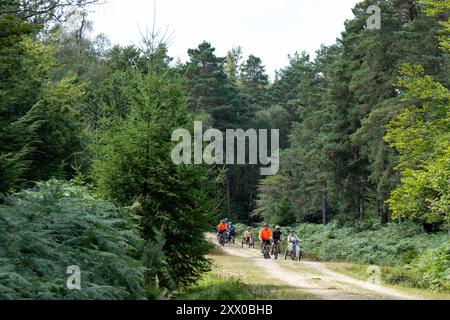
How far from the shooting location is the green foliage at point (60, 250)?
283 inches

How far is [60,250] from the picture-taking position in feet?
27.7

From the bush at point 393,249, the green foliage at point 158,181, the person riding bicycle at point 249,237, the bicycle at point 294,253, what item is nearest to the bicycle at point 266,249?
the bicycle at point 294,253

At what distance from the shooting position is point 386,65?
34.5 metres

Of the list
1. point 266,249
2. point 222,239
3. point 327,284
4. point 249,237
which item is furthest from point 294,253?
point 327,284

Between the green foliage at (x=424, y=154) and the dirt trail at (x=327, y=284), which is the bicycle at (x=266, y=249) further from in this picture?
the green foliage at (x=424, y=154)

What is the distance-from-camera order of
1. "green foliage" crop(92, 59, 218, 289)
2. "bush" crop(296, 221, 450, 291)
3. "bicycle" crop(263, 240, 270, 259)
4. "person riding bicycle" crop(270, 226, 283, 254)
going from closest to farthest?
1. "green foliage" crop(92, 59, 218, 289)
2. "bush" crop(296, 221, 450, 291)
3. "person riding bicycle" crop(270, 226, 283, 254)
4. "bicycle" crop(263, 240, 270, 259)

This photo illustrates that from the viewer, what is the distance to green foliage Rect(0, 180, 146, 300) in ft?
23.6

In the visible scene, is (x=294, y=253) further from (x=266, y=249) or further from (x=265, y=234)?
(x=265, y=234)

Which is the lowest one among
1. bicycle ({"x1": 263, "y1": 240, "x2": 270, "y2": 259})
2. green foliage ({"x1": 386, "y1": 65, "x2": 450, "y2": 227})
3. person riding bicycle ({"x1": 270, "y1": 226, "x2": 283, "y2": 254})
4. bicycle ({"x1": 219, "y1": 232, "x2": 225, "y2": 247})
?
bicycle ({"x1": 219, "y1": 232, "x2": 225, "y2": 247})

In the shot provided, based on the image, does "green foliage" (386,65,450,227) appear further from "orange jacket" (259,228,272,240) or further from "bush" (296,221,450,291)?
"orange jacket" (259,228,272,240)

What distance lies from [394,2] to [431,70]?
19.9 ft

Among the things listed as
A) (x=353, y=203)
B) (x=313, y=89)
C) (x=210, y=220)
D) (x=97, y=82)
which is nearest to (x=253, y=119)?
(x=313, y=89)

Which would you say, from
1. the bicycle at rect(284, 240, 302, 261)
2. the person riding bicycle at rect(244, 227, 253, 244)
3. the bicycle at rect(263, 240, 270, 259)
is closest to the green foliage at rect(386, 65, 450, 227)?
the bicycle at rect(284, 240, 302, 261)
